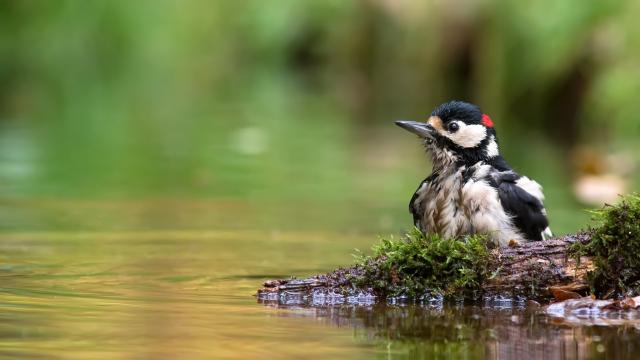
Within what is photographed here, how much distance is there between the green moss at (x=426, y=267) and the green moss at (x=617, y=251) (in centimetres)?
43

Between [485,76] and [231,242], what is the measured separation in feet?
46.6

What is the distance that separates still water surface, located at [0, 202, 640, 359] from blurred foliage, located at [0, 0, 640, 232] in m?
2.58

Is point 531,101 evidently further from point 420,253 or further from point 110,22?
point 420,253

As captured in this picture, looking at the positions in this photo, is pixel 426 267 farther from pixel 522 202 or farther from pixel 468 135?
pixel 468 135

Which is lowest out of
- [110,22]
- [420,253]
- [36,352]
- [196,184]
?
[36,352]

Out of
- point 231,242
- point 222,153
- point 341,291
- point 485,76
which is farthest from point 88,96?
point 341,291

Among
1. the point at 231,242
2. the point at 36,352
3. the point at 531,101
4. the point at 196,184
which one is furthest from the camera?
the point at 531,101

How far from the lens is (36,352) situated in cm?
455

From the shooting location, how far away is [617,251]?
572cm

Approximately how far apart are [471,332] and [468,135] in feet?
5.59

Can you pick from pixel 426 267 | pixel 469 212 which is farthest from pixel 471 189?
pixel 426 267

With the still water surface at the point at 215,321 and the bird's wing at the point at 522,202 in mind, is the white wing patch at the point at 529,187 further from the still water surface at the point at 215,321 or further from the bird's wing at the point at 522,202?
the still water surface at the point at 215,321

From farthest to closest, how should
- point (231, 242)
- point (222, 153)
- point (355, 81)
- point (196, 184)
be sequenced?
point (355, 81), point (222, 153), point (196, 184), point (231, 242)

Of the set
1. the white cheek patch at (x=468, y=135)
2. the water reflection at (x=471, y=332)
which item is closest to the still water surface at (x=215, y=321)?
the water reflection at (x=471, y=332)
